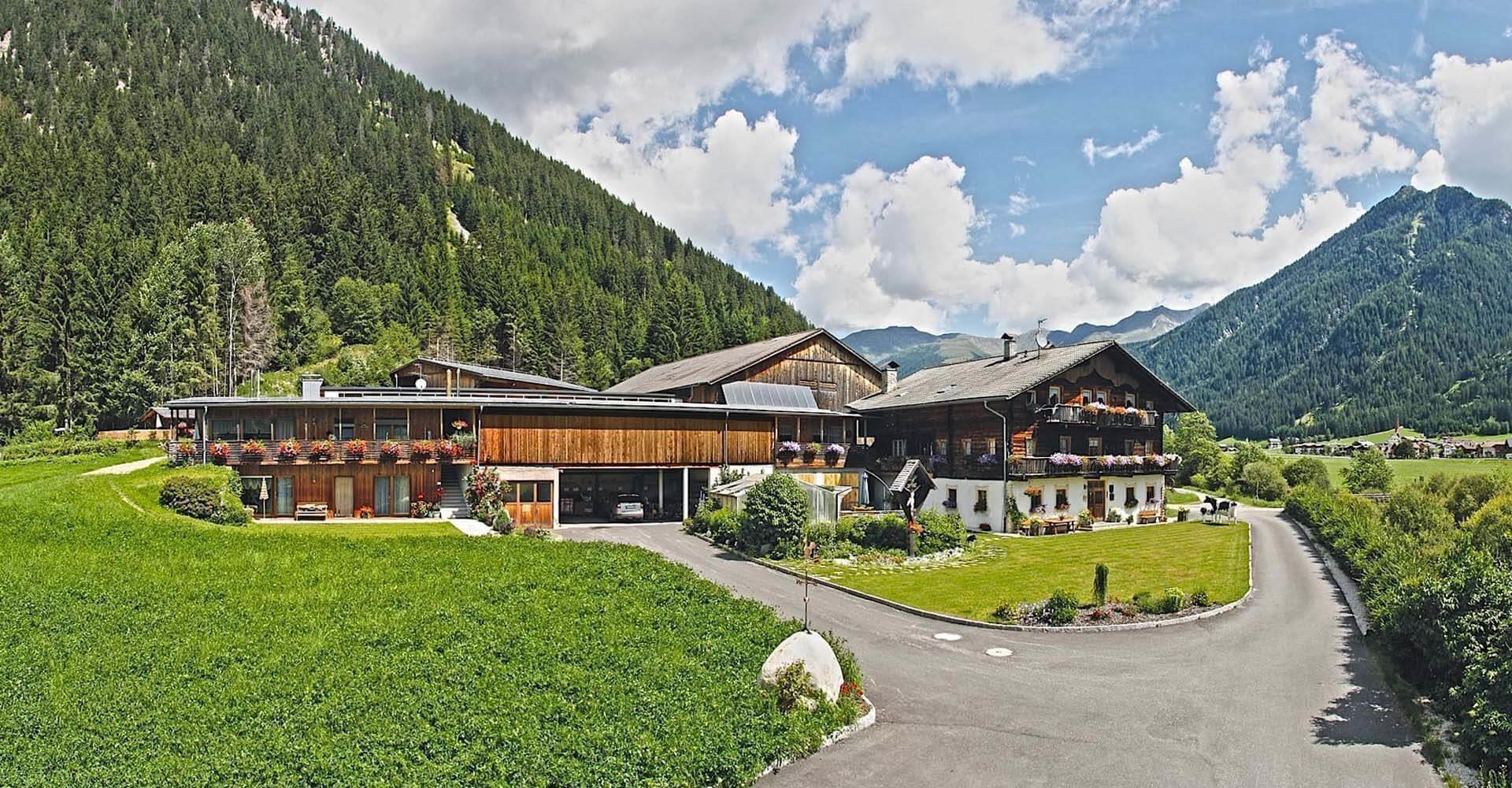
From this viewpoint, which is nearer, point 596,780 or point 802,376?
point 596,780

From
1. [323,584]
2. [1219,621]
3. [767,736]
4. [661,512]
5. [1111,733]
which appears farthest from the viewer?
[661,512]

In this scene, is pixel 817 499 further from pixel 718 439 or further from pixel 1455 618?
pixel 1455 618

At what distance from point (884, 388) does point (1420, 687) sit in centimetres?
4028

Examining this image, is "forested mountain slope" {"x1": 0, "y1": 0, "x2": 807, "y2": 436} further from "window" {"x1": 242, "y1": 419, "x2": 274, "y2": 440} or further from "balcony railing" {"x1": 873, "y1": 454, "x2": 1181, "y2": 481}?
"balcony railing" {"x1": 873, "y1": 454, "x2": 1181, "y2": 481}

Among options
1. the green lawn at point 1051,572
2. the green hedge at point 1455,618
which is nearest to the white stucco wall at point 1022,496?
the green lawn at point 1051,572

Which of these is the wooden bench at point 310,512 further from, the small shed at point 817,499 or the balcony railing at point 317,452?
the small shed at point 817,499

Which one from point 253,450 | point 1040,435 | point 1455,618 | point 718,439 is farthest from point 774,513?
point 253,450

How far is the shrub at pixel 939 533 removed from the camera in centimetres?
3161

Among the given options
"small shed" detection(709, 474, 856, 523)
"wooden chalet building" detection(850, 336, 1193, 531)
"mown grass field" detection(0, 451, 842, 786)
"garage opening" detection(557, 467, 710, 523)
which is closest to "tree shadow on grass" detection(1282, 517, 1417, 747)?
"mown grass field" detection(0, 451, 842, 786)

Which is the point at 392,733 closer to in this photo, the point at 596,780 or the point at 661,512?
the point at 596,780

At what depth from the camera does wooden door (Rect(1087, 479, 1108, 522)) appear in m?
44.2

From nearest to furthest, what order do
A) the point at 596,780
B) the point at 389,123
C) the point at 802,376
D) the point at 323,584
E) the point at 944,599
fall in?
1. the point at 596,780
2. the point at 323,584
3. the point at 944,599
4. the point at 802,376
5. the point at 389,123

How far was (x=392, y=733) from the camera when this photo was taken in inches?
428

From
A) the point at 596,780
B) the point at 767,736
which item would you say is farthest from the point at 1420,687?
the point at 596,780
